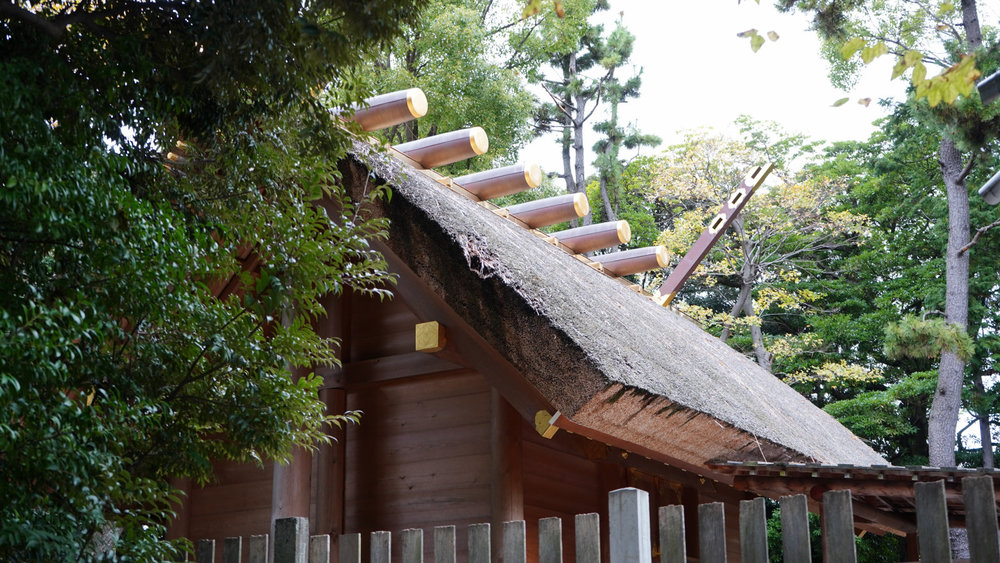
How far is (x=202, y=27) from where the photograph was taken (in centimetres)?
328

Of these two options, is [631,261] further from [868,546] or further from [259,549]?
[868,546]

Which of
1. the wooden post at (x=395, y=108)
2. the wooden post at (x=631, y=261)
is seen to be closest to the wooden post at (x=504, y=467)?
the wooden post at (x=395, y=108)

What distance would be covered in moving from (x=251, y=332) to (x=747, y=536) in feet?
5.91

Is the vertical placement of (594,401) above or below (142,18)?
below

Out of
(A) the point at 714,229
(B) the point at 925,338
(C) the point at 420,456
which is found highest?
(A) the point at 714,229

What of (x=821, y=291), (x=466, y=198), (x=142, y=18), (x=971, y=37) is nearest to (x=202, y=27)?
(x=142, y=18)

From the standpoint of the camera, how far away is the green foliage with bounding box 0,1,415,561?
2660mm

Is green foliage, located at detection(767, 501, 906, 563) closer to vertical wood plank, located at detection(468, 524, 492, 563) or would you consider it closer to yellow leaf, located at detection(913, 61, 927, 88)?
vertical wood plank, located at detection(468, 524, 492, 563)

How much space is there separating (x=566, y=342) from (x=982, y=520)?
1.77 m

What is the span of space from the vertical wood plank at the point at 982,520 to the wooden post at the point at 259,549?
6.82ft

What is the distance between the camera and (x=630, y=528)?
2.75 m

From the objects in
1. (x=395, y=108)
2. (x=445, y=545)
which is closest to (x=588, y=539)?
(x=445, y=545)

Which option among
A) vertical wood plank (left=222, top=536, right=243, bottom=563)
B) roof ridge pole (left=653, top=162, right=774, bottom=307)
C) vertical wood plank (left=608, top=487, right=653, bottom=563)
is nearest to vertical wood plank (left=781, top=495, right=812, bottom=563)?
vertical wood plank (left=608, top=487, right=653, bottom=563)

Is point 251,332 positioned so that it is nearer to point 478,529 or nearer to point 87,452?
point 87,452
